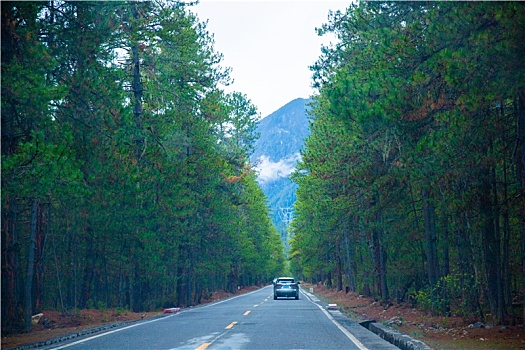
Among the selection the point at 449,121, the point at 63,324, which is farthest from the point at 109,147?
the point at 449,121

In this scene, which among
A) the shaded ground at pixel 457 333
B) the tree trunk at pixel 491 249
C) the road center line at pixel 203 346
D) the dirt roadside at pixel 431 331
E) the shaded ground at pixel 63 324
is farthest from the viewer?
the shaded ground at pixel 63 324

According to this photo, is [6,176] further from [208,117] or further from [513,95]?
[208,117]

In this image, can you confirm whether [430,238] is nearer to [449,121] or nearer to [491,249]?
[491,249]

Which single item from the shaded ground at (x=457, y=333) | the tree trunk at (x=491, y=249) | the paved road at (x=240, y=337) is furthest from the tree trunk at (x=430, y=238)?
the tree trunk at (x=491, y=249)

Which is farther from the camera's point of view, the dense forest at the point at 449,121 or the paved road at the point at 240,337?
the paved road at the point at 240,337

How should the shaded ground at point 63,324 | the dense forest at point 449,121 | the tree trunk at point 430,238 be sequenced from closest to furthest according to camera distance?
the dense forest at point 449,121
the shaded ground at point 63,324
the tree trunk at point 430,238

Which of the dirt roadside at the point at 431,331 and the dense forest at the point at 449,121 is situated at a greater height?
the dense forest at the point at 449,121

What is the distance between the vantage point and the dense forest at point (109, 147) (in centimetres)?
1338

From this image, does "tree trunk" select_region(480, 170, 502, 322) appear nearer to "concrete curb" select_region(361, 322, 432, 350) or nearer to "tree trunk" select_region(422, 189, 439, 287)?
"concrete curb" select_region(361, 322, 432, 350)

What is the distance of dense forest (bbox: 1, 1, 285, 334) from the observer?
13.4 m

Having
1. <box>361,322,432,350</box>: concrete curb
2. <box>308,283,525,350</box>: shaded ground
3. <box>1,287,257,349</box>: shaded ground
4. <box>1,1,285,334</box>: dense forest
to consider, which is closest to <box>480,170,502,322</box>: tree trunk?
<box>308,283,525,350</box>: shaded ground

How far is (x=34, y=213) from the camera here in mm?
20141

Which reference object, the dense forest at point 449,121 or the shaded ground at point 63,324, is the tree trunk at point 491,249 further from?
the shaded ground at point 63,324

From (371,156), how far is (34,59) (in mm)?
11361
